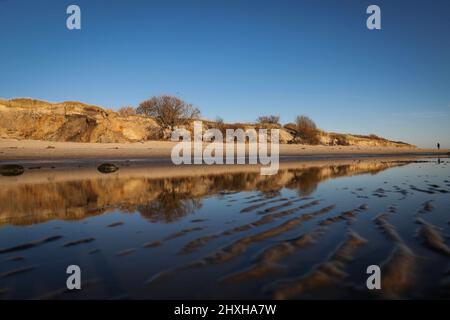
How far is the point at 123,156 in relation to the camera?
82.7ft

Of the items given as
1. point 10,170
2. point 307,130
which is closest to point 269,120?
point 307,130

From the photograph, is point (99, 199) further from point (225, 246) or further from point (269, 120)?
point (269, 120)

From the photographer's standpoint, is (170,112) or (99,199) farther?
(170,112)

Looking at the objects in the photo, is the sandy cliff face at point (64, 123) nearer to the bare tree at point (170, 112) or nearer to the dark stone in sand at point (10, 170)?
the bare tree at point (170, 112)

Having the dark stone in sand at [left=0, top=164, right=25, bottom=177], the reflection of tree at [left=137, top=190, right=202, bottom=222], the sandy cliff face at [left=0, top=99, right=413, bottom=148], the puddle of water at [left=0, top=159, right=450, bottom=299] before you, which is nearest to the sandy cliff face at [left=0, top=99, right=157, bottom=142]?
the sandy cliff face at [left=0, top=99, right=413, bottom=148]

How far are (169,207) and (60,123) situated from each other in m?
29.7

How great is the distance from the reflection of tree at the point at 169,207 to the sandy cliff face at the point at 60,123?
27181mm

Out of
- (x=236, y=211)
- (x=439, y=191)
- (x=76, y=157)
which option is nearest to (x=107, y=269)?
(x=236, y=211)

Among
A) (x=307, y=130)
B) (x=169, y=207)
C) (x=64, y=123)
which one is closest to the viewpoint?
(x=169, y=207)

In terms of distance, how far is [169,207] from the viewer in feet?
22.4

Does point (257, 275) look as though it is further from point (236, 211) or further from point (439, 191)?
point (439, 191)

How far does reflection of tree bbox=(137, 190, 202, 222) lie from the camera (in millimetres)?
5941
